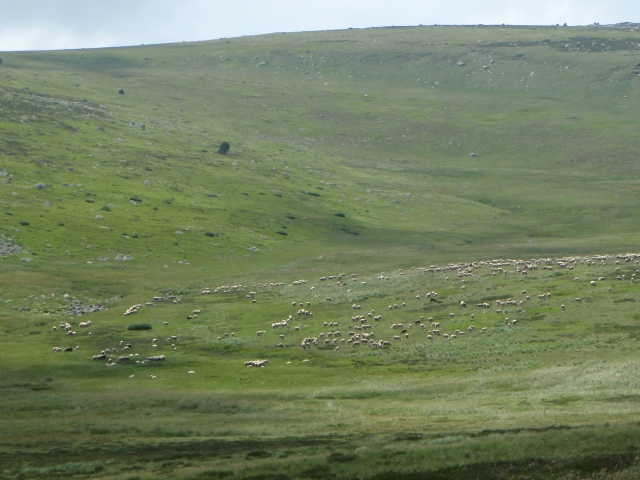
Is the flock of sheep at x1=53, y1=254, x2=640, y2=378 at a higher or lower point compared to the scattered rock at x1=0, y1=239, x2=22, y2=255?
lower

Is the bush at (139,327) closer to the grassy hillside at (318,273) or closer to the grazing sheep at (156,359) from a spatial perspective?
the grassy hillside at (318,273)

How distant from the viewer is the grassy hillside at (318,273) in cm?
2772

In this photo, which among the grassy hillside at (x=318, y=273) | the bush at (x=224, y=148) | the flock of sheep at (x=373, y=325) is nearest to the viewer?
the grassy hillside at (x=318, y=273)

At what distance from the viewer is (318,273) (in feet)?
253

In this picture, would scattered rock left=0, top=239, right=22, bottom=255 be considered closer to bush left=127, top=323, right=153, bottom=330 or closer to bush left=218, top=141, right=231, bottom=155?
bush left=127, top=323, right=153, bottom=330

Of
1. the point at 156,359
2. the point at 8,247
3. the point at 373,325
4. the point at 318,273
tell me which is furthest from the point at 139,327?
the point at 8,247

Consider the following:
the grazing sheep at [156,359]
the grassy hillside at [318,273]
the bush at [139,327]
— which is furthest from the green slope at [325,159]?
the grazing sheep at [156,359]

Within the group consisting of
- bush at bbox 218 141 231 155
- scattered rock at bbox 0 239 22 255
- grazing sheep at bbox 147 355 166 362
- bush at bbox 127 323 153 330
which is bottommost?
grazing sheep at bbox 147 355 166 362

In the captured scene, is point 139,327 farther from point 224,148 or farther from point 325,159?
point 325,159

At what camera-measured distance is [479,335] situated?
47875mm

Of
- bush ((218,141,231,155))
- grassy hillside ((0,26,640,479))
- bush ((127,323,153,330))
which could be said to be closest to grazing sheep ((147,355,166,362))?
grassy hillside ((0,26,640,479))

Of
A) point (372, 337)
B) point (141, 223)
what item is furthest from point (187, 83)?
point (372, 337)

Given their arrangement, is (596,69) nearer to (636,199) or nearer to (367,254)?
(636,199)

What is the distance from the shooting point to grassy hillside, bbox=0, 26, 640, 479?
2772 cm
